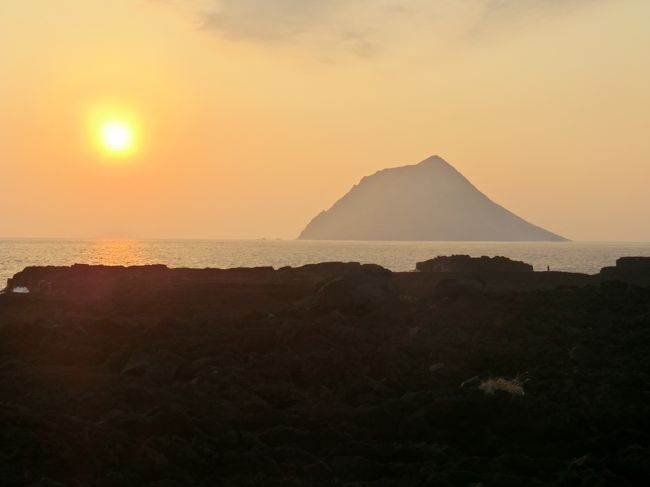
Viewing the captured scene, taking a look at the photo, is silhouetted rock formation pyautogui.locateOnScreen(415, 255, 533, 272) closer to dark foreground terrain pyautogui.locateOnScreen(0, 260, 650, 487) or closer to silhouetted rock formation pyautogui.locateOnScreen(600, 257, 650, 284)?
silhouetted rock formation pyautogui.locateOnScreen(600, 257, 650, 284)

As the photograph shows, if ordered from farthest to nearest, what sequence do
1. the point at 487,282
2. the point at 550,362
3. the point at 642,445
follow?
1. the point at 487,282
2. the point at 550,362
3. the point at 642,445

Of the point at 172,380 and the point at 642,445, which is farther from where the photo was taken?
the point at 172,380

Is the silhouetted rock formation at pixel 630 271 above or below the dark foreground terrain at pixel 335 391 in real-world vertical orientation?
above

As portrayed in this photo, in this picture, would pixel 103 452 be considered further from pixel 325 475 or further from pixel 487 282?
pixel 487 282

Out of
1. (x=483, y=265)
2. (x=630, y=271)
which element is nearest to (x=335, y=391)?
(x=483, y=265)

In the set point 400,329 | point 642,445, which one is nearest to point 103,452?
point 642,445

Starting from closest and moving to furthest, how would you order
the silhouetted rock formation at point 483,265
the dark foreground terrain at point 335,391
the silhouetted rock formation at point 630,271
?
the dark foreground terrain at point 335,391, the silhouetted rock formation at point 630,271, the silhouetted rock formation at point 483,265

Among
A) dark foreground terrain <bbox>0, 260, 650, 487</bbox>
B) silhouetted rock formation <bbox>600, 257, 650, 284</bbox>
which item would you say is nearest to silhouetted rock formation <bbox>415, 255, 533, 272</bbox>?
silhouetted rock formation <bbox>600, 257, 650, 284</bbox>

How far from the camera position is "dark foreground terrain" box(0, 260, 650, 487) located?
16.0m

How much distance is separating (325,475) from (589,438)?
19.9 feet

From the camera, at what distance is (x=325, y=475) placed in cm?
1605

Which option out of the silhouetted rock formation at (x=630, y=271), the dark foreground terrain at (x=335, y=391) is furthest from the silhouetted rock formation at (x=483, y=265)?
the dark foreground terrain at (x=335, y=391)

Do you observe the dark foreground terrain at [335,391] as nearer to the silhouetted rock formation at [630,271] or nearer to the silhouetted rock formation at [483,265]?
the silhouetted rock formation at [630,271]

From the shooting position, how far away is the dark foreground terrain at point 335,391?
1602cm
